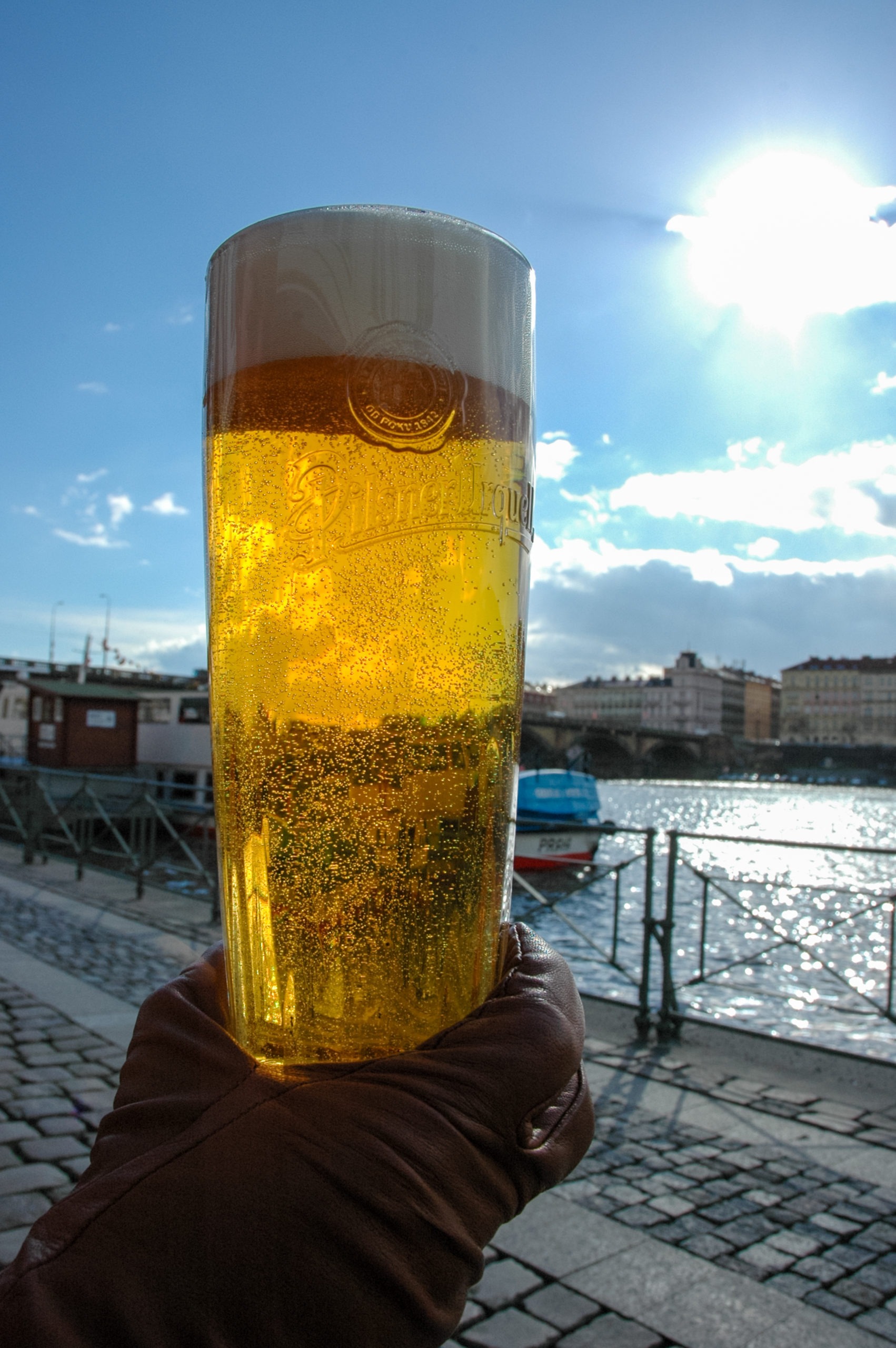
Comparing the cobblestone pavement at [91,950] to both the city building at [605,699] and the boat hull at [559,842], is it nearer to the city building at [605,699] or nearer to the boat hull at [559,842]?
the boat hull at [559,842]

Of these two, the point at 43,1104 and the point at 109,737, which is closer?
the point at 43,1104

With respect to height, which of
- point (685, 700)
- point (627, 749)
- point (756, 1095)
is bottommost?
point (756, 1095)

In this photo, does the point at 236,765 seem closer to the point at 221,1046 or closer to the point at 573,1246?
the point at 221,1046

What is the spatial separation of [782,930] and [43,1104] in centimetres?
841

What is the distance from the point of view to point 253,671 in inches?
28.7

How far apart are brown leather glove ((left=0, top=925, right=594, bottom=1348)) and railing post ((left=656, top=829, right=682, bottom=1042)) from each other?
4.90 meters

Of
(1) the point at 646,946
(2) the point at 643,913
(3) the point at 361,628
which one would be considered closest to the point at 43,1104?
(1) the point at 646,946

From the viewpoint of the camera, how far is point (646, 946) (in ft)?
18.5

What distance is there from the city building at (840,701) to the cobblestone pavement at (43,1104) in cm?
11082

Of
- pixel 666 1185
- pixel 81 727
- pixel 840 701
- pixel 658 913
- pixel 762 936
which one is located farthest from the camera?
pixel 840 701

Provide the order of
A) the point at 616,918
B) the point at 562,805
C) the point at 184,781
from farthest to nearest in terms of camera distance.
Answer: the point at 184,781 < the point at 562,805 < the point at 616,918

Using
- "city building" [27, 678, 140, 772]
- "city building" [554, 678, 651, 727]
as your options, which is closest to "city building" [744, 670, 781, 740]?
"city building" [554, 678, 651, 727]

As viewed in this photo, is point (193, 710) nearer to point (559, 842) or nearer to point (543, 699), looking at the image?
point (559, 842)

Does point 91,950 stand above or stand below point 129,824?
below
